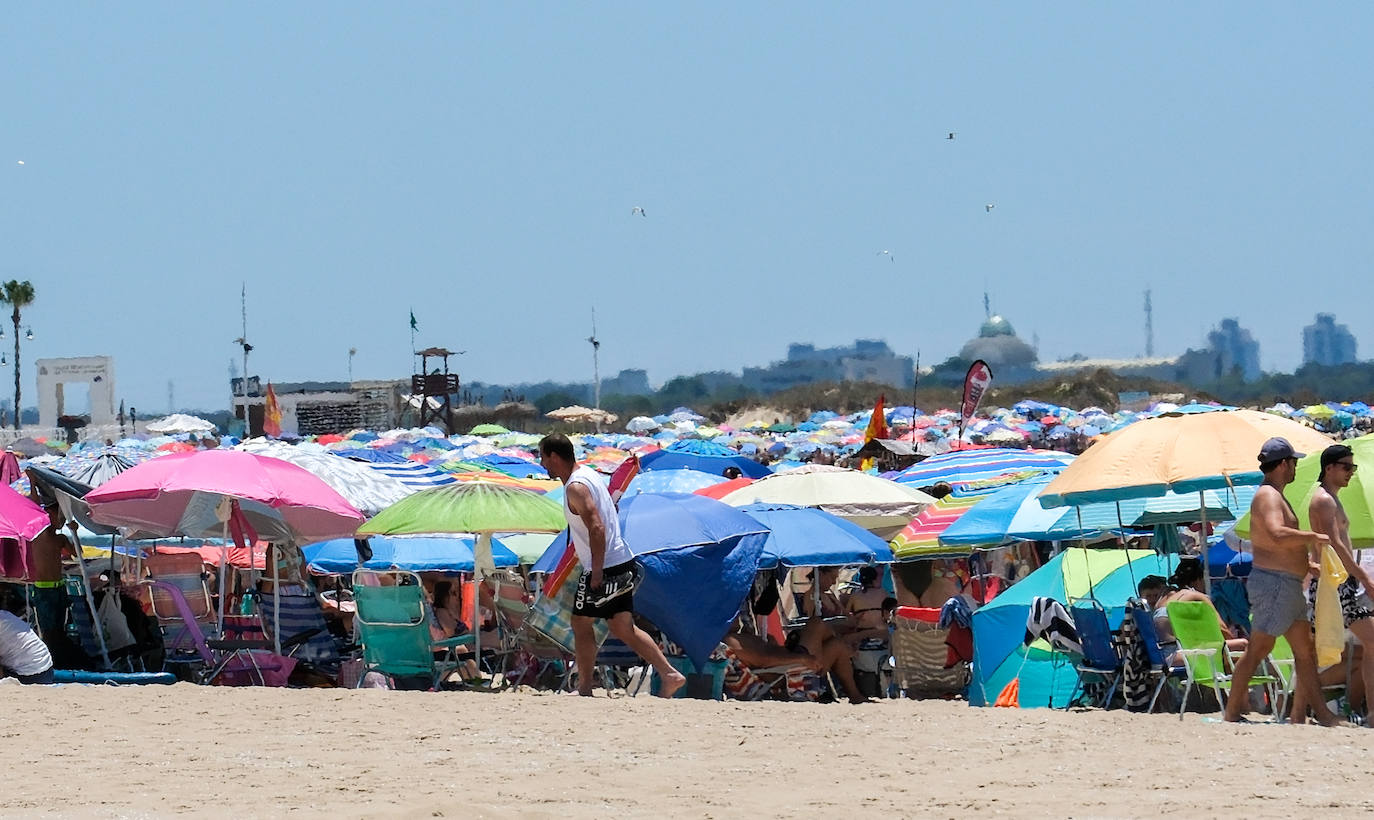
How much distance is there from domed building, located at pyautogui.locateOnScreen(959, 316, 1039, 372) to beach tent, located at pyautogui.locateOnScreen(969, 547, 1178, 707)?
133 meters

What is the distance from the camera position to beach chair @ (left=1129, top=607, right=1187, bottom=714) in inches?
287

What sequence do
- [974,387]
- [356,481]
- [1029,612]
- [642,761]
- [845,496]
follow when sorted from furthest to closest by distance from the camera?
[974,387] → [356,481] → [845,496] → [1029,612] → [642,761]

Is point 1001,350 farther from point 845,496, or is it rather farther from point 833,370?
point 845,496

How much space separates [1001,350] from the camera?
144625 millimetres

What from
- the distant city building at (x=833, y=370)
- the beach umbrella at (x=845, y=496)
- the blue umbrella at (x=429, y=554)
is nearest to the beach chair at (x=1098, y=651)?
the beach umbrella at (x=845, y=496)

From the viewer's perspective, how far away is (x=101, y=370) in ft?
226

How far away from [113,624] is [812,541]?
4.03m

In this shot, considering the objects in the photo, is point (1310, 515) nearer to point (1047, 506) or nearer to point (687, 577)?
point (1047, 506)

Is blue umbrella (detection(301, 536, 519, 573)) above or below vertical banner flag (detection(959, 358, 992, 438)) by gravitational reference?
below

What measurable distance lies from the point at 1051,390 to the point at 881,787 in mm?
72321

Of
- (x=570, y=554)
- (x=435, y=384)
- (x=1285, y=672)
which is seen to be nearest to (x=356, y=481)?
(x=570, y=554)

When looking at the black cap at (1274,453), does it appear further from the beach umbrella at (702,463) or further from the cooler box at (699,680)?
the beach umbrella at (702,463)

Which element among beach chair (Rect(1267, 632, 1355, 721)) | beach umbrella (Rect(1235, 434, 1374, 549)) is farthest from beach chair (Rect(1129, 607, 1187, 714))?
beach umbrella (Rect(1235, 434, 1374, 549))

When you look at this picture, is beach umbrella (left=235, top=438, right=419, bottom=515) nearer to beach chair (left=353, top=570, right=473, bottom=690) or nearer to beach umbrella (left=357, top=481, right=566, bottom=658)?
beach umbrella (left=357, top=481, right=566, bottom=658)
